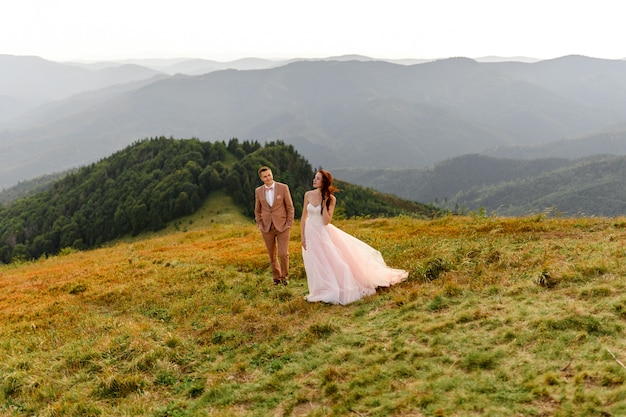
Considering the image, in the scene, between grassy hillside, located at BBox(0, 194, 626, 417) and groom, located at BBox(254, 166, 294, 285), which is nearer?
grassy hillside, located at BBox(0, 194, 626, 417)

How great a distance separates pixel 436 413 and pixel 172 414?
14.2 feet

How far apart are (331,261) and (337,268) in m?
0.27

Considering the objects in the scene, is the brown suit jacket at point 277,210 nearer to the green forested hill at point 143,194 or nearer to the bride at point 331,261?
the bride at point 331,261

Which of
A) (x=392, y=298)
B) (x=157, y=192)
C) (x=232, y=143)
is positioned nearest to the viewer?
(x=392, y=298)

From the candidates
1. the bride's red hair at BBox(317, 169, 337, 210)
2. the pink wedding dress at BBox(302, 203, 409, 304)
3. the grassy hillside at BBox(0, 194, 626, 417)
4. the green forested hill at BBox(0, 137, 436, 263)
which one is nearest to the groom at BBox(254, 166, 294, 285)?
the pink wedding dress at BBox(302, 203, 409, 304)

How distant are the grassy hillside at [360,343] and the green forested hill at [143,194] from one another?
64070 millimetres

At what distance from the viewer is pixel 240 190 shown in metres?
93.4

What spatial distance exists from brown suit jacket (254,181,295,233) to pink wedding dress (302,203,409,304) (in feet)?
3.87

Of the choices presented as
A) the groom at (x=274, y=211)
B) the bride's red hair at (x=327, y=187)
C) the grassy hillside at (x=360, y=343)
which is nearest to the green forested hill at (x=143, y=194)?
the groom at (x=274, y=211)

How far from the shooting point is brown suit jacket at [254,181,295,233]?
12859mm

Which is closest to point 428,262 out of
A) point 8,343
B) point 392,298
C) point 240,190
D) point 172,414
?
point 392,298

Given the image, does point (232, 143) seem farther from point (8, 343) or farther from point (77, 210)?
point (8, 343)

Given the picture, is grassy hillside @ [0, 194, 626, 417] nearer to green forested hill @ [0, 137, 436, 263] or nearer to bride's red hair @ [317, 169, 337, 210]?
bride's red hair @ [317, 169, 337, 210]

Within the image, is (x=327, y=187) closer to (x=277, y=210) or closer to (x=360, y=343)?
(x=277, y=210)
